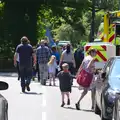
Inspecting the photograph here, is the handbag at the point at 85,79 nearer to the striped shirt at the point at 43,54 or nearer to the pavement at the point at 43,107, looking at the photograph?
the pavement at the point at 43,107

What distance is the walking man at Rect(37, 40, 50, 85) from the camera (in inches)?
763

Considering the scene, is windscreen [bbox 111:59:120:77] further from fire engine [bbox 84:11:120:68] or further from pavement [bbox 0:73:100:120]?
fire engine [bbox 84:11:120:68]

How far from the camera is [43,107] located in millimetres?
13062

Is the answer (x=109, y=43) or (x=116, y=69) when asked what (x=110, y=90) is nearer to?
(x=116, y=69)

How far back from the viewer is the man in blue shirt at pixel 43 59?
1939 cm

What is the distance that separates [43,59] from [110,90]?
33.7 ft

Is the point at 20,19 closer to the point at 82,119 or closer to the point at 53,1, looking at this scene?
the point at 53,1

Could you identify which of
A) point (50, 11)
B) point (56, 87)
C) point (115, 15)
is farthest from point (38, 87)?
point (50, 11)

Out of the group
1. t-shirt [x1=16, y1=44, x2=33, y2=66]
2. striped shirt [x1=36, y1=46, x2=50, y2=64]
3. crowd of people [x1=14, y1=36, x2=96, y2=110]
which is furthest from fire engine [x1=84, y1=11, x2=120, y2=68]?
t-shirt [x1=16, y1=44, x2=33, y2=66]

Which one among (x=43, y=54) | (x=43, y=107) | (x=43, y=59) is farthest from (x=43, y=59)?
(x=43, y=107)

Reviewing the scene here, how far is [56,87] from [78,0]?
17875mm

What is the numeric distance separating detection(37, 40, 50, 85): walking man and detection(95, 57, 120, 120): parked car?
27.6ft

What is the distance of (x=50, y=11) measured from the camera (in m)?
38.0

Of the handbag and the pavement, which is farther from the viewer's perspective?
the handbag
